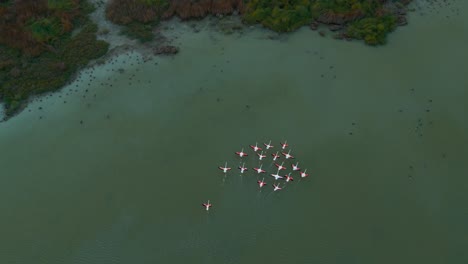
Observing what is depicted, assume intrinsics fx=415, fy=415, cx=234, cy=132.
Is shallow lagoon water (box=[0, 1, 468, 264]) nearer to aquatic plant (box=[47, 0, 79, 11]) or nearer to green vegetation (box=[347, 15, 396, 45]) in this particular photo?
green vegetation (box=[347, 15, 396, 45])

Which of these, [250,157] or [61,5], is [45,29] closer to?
[61,5]

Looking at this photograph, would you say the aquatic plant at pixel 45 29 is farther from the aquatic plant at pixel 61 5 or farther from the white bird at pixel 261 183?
the white bird at pixel 261 183

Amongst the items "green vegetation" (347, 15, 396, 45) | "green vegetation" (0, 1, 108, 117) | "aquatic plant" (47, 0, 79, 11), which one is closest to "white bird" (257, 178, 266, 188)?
"green vegetation" (347, 15, 396, 45)

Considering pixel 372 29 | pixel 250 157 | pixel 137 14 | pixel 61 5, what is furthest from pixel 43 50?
pixel 372 29

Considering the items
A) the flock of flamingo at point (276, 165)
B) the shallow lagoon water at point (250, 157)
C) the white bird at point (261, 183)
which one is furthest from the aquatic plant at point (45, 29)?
the white bird at point (261, 183)

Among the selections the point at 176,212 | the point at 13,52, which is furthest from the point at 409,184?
the point at 13,52

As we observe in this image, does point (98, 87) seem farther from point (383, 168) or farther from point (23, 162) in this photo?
point (383, 168)
